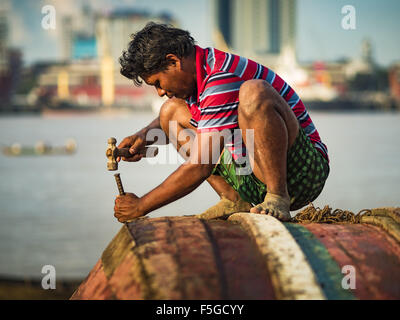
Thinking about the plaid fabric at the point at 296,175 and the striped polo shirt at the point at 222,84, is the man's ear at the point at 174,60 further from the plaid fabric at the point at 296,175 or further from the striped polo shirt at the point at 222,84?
the plaid fabric at the point at 296,175

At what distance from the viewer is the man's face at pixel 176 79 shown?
272cm

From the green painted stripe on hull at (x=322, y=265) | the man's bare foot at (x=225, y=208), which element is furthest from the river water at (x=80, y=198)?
the green painted stripe on hull at (x=322, y=265)

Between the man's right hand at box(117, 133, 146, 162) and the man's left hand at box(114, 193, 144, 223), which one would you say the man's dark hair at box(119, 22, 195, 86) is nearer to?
the man's right hand at box(117, 133, 146, 162)

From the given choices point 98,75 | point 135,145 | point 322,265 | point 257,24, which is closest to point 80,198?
point 135,145

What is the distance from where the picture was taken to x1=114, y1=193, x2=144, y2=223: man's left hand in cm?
257

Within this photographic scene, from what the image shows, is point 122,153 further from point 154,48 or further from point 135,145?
point 154,48

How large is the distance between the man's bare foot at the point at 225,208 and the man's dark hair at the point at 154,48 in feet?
2.15

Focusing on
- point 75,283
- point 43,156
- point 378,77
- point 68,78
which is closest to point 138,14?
point 68,78

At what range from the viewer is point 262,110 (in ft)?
8.32

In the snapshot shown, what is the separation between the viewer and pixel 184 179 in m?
2.54

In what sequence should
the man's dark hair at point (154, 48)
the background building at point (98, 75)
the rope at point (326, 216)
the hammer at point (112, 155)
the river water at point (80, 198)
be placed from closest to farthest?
1. the rope at point (326, 216)
2. the man's dark hair at point (154, 48)
3. the hammer at point (112, 155)
4. the river water at point (80, 198)
5. the background building at point (98, 75)

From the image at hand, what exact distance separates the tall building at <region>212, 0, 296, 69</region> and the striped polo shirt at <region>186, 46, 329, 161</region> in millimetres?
179154

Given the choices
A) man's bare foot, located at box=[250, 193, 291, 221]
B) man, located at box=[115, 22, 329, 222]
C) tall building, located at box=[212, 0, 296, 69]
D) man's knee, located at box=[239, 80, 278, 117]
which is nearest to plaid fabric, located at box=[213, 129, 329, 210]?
man, located at box=[115, 22, 329, 222]

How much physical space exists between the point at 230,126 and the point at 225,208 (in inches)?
18.0
